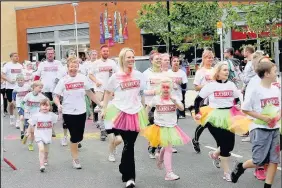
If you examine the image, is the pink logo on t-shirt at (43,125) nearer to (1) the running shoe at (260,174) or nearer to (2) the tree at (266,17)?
(1) the running shoe at (260,174)

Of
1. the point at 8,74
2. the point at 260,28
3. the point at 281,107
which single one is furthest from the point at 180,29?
the point at 281,107

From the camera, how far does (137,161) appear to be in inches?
340

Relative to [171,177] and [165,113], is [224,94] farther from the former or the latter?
[171,177]

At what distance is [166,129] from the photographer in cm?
730

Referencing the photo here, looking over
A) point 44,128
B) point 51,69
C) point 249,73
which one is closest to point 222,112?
point 44,128

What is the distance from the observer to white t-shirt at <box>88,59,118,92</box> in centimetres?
1048

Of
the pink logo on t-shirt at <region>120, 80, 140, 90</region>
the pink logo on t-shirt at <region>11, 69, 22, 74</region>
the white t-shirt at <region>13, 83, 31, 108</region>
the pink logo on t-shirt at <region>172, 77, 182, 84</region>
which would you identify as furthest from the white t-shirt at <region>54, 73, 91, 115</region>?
the pink logo on t-shirt at <region>11, 69, 22, 74</region>

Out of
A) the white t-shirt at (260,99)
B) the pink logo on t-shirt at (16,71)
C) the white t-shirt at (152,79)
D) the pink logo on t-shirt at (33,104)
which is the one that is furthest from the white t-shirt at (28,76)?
the white t-shirt at (260,99)

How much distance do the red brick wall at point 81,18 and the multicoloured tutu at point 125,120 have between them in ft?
114

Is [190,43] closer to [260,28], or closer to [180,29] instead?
[180,29]

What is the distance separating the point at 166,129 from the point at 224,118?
896mm

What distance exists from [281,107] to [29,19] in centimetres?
4589

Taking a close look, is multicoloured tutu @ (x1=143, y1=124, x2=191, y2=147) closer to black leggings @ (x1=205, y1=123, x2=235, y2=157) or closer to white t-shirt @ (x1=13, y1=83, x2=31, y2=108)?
black leggings @ (x1=205, y1=123, x2=235, y2=157)

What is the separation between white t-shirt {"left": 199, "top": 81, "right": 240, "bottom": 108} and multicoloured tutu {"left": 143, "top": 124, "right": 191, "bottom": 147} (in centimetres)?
72
